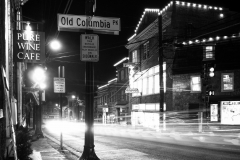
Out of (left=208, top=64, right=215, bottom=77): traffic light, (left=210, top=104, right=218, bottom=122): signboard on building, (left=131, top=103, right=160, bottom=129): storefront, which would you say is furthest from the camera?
(left=131, top=103, right=160, bottom=129): storefront

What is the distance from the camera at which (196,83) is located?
26.2 m

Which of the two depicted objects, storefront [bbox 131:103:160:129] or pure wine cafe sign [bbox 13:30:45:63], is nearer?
pure wine cafe sign [bbox 13:30:45:63]

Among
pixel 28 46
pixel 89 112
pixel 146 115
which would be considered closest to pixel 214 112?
pixel 146 115

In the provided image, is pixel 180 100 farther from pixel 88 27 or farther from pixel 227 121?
pixel 88 27

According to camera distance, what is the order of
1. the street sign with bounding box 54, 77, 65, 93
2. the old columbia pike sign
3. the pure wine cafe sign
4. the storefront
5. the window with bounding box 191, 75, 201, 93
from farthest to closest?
the storefront < the window with bounding box 191, 75, 201, 93 < the street sign with bounding box 54, 77, 65, 93 < the pure wine cafe sign < the old columbia pike sign

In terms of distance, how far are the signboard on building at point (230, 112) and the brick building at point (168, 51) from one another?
Result: 2672 mm

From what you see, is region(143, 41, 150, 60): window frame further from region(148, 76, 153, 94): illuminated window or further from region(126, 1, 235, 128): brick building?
region(148, 76, 153, 94): illuminated window

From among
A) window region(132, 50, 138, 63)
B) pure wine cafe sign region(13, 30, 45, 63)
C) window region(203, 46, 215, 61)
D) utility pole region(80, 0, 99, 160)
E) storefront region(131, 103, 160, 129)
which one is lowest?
storefront region(131, 103, 160, 129)

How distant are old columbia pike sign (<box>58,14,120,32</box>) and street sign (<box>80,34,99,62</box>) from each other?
380 mm

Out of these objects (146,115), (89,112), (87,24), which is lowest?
(146,115)

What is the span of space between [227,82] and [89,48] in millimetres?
19059

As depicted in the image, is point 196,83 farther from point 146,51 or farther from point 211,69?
point 146,51

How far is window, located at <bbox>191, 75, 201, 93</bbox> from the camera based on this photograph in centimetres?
2598

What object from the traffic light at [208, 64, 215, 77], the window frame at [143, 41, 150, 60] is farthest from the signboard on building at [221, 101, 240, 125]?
the window frame at [143, 41, 150, 60]
